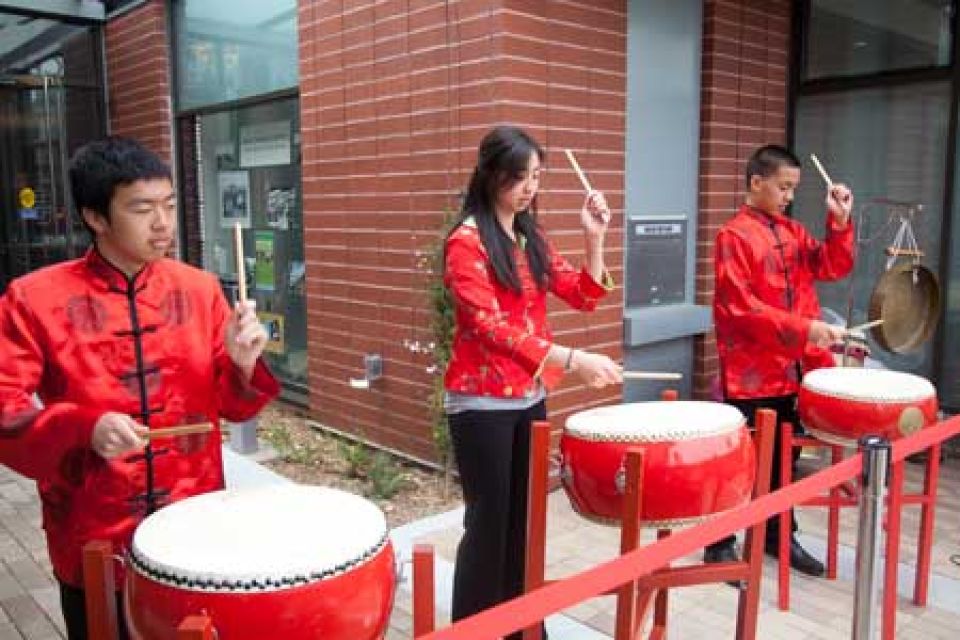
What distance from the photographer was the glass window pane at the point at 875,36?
15.3ft

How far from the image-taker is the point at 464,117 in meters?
4.02

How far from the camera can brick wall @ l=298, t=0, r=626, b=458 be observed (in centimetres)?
394

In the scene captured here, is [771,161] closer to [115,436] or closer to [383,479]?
[383,479]

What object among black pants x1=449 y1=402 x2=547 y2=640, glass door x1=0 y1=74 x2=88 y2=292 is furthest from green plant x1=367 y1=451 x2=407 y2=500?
glass door x1=0 y1=74 x2=88 y2=292

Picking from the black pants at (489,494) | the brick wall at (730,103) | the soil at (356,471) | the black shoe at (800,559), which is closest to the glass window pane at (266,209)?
the soil at (356,471)

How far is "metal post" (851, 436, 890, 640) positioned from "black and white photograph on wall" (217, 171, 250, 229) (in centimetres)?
499

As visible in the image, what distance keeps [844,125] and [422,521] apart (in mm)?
3386

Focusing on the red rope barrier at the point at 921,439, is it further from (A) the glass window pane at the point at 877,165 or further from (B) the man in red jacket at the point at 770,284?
(A) the glass window pane at the point at 877,165

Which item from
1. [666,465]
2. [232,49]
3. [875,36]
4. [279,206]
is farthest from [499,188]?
[232,49]

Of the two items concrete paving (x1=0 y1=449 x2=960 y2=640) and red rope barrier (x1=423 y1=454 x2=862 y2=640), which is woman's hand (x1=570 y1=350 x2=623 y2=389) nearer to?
red rope barrier (x1=423 y1=454 x2=862 y2=640)

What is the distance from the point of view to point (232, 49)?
6.01 metres

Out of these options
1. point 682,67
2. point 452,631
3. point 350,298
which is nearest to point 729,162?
point 682,67

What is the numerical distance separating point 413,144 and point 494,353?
90.0 inches

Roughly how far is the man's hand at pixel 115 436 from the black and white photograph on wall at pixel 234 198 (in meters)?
4.85
